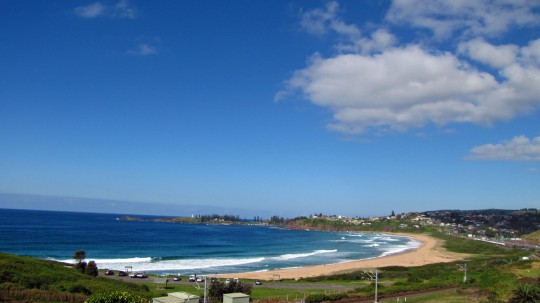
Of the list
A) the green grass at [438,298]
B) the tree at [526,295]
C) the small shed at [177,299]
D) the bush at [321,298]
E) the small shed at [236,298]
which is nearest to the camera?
the small shed at [177,299]

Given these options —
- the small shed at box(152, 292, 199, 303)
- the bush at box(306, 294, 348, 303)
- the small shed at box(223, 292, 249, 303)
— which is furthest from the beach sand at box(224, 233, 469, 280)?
the small shed at box(152, 292, 199, 303)

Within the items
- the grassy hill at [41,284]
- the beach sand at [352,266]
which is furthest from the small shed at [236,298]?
the beach sand at [352,266]

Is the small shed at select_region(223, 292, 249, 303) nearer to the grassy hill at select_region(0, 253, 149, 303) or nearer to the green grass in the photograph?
the grassy hill at select_region(0, 253, 149, 303)

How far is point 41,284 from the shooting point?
104 feet

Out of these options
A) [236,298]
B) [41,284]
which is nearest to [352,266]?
[236,298]

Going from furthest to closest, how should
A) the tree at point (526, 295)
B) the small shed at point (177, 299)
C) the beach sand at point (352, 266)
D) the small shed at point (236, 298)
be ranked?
the beach sand at point (352, 266) < the small shed at point (236, 298) < the tree at point (526, 295) < the small shed at point (177, 299)

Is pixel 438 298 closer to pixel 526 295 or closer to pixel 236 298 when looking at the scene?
pixel 526 295

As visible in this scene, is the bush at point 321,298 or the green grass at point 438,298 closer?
the bush at point 321,298

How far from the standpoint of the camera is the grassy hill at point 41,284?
27938mm

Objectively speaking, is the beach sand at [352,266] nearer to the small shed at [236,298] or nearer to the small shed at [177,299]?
the small shed at [236,298]

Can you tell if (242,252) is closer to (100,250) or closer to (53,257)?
(100,250)

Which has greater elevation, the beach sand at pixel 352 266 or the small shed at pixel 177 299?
the small shed at pixel 177 299

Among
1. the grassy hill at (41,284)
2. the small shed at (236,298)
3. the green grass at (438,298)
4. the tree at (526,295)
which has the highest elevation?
the tree at (526,295)

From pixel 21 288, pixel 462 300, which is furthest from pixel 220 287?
pixel 462 300
